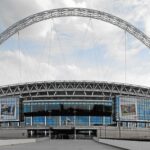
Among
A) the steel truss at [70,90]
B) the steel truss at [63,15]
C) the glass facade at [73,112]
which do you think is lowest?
the glass facade at [73,112]

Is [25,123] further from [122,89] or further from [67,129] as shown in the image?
[122,89]

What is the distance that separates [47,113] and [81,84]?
1757 cm

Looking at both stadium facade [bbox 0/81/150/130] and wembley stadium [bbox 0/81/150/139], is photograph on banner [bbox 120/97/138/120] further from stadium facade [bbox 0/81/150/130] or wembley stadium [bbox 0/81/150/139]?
stadium facade [bbox 0/81/150/130]

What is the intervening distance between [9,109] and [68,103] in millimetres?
24870

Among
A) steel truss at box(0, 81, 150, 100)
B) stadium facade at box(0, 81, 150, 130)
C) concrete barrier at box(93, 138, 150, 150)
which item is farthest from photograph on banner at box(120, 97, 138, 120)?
concrete barrier at box(93, 138, 150, 150)

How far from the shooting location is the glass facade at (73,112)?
508 feet

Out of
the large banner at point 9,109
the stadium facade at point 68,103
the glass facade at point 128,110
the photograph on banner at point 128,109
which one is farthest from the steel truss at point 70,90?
the photograph on banner at point 128,109

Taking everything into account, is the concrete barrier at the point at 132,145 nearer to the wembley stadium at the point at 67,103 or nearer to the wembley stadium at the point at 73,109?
the wembley stadium at the point at 73,109

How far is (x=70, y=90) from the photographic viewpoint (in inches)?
6216

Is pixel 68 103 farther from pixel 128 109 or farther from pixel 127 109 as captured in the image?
pixel 128 109

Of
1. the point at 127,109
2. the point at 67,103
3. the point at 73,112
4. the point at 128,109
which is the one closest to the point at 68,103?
the point at 67,103

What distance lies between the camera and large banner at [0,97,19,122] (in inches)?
5453

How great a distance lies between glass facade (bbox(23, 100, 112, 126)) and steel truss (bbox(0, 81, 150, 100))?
12.7 ft

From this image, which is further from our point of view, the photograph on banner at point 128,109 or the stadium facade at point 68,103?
the stadium facade at point 68,103
